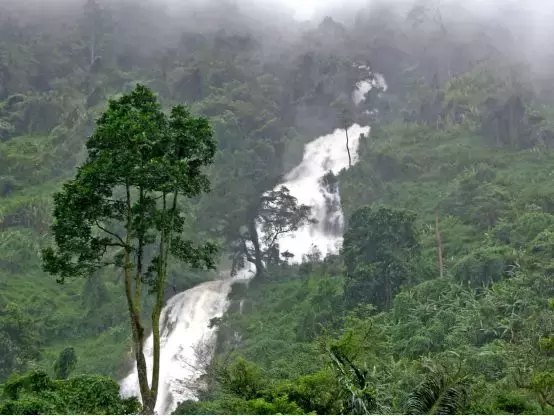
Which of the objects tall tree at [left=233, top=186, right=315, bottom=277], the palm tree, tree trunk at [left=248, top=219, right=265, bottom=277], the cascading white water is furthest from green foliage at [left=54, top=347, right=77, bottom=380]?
the palm tree

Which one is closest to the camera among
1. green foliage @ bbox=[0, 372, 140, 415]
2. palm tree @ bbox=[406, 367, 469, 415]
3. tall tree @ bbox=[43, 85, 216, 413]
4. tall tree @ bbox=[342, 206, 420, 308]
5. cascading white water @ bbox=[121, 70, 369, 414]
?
palm tree @ bbox=[406, 367, 469, 415]

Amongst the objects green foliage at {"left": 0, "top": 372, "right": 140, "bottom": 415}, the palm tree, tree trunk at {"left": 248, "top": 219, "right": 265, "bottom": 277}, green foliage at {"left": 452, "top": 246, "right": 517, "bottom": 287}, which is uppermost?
tree trunk at {"left": 248, "top": 219, "right": 265, "bottom": 277}

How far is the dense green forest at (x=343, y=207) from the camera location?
25.3m

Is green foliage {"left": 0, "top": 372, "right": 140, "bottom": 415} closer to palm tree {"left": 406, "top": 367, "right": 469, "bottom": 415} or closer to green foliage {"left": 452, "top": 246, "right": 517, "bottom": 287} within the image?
palm tree {"left": 406, "top": 367, "right": 469, "bottom": 415}

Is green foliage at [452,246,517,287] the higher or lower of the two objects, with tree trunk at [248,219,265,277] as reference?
lower

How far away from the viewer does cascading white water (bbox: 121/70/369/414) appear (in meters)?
53.7

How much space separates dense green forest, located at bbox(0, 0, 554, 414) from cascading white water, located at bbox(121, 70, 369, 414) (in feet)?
6.53

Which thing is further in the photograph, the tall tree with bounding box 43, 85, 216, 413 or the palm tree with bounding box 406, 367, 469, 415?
the tall tree with bounding box 43, 85, 216, 413

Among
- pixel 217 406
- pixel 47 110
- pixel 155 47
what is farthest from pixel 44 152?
pixel 217 406

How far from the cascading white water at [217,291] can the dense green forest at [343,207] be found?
199 cm

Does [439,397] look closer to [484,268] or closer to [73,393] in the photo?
[73,393]

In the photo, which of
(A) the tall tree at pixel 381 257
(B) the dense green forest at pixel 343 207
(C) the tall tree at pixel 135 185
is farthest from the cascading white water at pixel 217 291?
(C) the tall tree at pixel 135 185

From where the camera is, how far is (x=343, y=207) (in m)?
79.2

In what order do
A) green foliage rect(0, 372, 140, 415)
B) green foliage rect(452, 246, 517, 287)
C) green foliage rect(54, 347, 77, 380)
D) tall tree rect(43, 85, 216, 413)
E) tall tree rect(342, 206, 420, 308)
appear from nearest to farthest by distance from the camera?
green foliage rect(0, 372, 140, 415), tall tree rect(43, 85, 216, 413), green foliage rect(54, 347, 77, 380), green foliage rect(452, 246, 517, 287), tall tree rect(342, 206, 420, 308)
